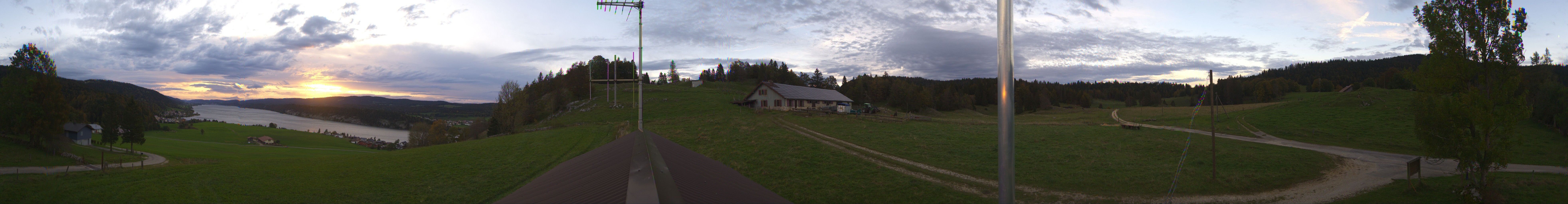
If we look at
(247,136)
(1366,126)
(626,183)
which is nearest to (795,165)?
(626,183)

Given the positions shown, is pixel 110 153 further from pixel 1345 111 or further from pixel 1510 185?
pixel 1345 111

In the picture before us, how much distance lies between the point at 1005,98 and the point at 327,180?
77.7ft

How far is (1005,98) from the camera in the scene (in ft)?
13.5

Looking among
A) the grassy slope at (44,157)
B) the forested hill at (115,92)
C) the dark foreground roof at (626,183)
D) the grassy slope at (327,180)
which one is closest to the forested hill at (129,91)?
the forested hill at (115,92)

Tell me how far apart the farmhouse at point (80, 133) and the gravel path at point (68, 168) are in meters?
17.1

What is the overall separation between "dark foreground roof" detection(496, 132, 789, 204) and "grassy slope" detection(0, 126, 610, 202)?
632 centimetres

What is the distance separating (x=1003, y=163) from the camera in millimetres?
4297

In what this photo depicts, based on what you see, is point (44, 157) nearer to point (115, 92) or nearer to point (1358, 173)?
point (1358, 173)

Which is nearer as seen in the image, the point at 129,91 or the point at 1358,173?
the point at 1358,173

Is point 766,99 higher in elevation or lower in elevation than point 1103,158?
higher

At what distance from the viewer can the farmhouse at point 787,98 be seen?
5709 centimetres

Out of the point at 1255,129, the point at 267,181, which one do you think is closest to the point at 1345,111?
the point at 1255,129

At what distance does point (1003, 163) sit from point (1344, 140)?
148ft

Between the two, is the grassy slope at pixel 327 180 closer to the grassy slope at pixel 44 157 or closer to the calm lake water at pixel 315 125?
the grassy slope at pixel 44 157
